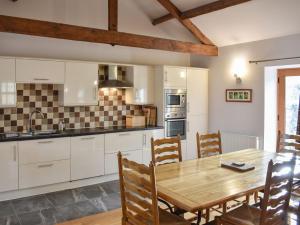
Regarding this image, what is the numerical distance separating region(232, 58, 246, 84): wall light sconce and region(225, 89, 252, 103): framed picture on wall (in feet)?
0.60

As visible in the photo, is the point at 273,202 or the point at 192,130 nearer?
the point at 273,202

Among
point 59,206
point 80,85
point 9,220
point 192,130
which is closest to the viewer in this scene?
point 9,220

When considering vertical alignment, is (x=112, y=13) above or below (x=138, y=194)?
above

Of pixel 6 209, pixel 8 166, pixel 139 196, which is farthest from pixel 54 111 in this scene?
pixel 139 196

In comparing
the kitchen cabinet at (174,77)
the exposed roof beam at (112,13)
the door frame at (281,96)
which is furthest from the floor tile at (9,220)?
the door frame at (281,96)

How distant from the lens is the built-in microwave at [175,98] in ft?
17.3

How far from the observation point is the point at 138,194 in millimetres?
2051

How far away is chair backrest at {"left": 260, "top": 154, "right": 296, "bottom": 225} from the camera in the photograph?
6.45 ft

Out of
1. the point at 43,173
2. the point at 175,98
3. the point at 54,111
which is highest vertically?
the point at 175,98

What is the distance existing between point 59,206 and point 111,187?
93 cm

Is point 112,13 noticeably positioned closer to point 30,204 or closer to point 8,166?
point 8,166

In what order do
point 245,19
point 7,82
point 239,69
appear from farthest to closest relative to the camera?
point 239,69, point 245,19, point 7,82

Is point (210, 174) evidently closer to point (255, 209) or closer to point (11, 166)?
point (255, 209)

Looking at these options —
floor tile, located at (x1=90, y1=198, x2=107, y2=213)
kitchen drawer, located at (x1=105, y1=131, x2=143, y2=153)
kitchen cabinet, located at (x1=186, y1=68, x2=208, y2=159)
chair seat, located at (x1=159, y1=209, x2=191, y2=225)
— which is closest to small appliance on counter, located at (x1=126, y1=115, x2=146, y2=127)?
kitchen drawer, located at (x1=105, y1=131, x2=143, y2=153)
